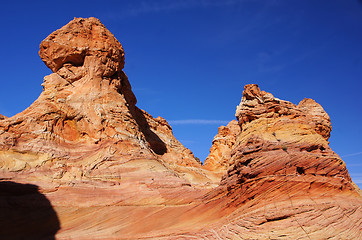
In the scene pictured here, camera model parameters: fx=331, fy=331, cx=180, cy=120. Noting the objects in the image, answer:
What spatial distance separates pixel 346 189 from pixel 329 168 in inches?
39.7

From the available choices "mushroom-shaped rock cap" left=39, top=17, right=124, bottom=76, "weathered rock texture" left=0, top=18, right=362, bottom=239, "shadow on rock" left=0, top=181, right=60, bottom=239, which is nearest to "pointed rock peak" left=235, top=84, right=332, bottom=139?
"weathered rock texture" left=0, top=18, right=362, bottom=239

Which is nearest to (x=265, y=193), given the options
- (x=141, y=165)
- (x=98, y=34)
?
(x=141, y=165)

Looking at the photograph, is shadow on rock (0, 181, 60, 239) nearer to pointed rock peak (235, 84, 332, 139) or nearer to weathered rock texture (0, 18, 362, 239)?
weathered rock texture (0, 18, 362, 239)

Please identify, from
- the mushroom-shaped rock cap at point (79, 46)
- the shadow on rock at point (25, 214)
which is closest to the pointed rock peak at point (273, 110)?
the mushroom-shaped rock cap at point (79, 46)

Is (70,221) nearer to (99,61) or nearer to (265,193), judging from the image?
(265,193)

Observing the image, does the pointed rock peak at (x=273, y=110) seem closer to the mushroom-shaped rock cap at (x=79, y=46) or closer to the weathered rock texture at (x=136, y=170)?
the weathered rock texture at (x=136, y=170)

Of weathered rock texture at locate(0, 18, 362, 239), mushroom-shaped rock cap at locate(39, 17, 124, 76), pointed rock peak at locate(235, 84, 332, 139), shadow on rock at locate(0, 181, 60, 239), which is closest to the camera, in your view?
weathered rock texture at locate(0, 18, 362, 239)

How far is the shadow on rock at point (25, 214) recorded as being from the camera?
1398 centimetres

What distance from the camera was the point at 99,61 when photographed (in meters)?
22.7

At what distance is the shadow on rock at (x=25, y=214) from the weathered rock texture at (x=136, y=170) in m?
0.07

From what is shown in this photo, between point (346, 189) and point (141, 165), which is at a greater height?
point (141, 165)

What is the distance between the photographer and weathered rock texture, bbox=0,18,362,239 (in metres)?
12.4

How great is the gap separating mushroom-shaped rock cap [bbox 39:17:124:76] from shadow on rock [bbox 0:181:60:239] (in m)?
10.1

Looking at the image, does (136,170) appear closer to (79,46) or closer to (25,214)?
(25,214)
